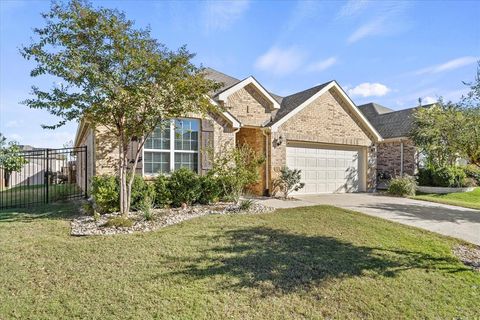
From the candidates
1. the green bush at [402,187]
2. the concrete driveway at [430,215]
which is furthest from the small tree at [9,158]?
the green bush at [402,187]

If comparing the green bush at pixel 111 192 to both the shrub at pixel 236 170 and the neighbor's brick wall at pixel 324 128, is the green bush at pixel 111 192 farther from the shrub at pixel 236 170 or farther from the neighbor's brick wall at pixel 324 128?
the neighbor's brick wall at pixel 324 128

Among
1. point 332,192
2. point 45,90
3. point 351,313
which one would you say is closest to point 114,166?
point 45,90

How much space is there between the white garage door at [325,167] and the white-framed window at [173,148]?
16.7ft

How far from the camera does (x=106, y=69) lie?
729 centimetres

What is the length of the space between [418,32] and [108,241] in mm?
11630

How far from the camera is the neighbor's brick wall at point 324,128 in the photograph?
13805 millimetres

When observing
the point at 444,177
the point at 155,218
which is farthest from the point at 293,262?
the point at 444,177

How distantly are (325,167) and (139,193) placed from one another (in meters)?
10.1

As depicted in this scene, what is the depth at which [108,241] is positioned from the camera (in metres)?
6.17

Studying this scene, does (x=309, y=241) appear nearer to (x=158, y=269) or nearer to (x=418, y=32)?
(x=158, y=269)

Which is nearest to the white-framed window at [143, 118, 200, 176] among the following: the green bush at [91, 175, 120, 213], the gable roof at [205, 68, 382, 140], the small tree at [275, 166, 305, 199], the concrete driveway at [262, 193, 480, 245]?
the green bush at [91, 175, 120, 213]

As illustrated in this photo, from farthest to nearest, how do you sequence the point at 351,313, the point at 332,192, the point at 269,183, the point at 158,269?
the point at 332,192, the point at 269,183, the point at 158,269, the point at 351,313

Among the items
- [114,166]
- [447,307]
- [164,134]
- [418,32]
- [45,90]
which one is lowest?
[447,307]

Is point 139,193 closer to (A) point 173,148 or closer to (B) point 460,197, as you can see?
(A) point 173,148
